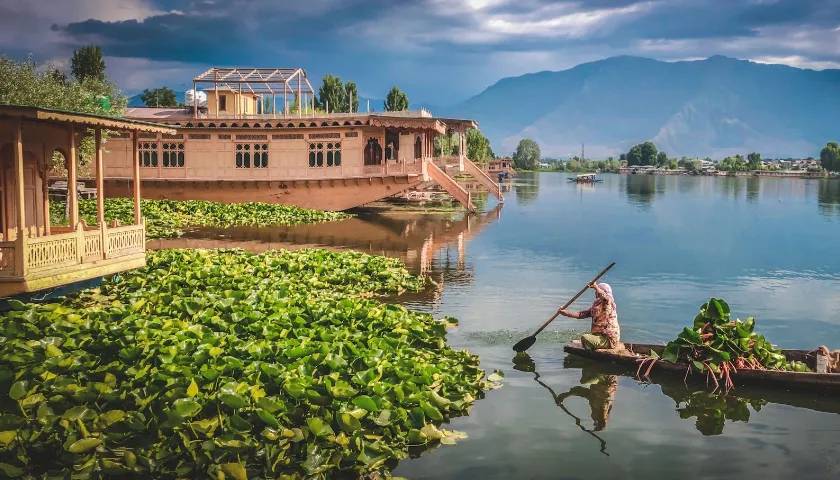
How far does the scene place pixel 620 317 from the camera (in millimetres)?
16250

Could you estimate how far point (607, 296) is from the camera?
1241 cm

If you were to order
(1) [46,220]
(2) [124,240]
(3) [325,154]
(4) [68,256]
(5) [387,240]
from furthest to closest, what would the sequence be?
(3) [325,154], (5) [387,240], (1) [46,220], (2) [124,240], (4) [68,256]

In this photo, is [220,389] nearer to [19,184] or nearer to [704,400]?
[19,184]

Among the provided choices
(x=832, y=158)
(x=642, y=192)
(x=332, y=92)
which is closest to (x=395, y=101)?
(x=332, y=92)

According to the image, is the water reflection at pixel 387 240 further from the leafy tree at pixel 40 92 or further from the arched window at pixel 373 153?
the leafy tree at pixel 40 92

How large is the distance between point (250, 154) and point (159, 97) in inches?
2563

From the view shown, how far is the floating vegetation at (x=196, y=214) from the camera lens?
29.8 m

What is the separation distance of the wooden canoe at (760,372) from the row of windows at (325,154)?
26.1 m

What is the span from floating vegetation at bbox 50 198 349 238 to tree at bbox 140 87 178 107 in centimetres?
6191

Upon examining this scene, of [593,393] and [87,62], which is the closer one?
[593,393]

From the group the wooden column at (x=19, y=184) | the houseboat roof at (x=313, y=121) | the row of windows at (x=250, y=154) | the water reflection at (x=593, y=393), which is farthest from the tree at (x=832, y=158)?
the wooden column at (x=19, y=184)

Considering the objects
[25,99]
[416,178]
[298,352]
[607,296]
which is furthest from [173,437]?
[416,178]

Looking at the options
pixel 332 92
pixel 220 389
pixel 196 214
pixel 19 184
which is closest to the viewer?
pixel 220 389

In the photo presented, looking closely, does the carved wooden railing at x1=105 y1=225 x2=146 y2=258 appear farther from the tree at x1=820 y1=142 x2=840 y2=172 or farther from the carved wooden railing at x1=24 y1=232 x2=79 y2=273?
the tree at x1=820 y1=142 x2=840 y2=172
